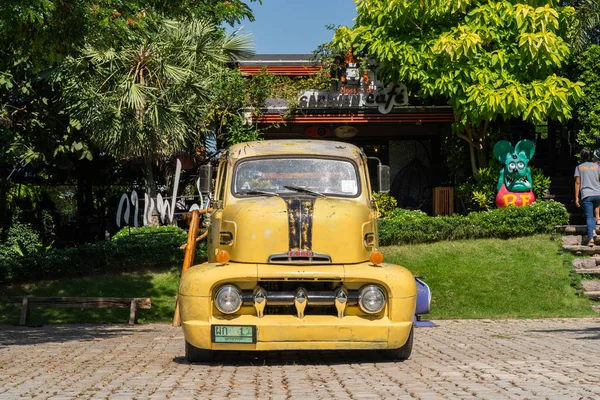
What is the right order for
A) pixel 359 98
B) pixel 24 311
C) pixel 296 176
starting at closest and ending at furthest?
pixel 296 176 → pixel 24 311 → pixel 359 98

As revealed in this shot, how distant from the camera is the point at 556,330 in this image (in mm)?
14688

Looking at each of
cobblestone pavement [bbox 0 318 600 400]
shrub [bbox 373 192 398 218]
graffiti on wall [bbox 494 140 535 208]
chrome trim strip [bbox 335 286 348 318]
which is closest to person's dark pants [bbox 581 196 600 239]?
graffiti on wall [bbox 494 140 535 208]

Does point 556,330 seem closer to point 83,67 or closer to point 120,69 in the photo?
point 83,67

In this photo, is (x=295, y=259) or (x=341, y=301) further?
(x=295, y=259)

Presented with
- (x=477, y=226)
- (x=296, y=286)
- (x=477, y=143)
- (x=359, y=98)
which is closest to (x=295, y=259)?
(x=296, y=286)

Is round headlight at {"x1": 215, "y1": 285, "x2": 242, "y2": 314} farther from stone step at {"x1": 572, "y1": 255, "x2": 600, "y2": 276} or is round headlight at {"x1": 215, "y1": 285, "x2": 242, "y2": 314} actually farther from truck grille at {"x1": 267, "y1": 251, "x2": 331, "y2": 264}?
stone step at {"x1": 572, "y1": 255, "x2": 600, "y2": 276}

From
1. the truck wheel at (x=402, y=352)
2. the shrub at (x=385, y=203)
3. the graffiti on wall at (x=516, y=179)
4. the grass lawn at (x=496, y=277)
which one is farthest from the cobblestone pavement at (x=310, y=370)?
the shrub at (x=385, y=203)

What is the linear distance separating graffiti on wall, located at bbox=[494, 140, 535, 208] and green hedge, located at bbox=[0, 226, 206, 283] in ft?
24.1

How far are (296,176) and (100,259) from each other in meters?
10.5

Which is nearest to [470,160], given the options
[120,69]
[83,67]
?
[120,69]

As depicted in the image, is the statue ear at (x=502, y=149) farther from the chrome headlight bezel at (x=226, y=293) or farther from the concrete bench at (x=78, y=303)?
the chrome headlight bezel at (x=226, y=293)

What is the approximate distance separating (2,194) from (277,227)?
58.3 feet

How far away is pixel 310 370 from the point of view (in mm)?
9453

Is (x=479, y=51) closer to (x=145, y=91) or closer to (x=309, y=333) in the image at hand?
(x=145, y=91)
